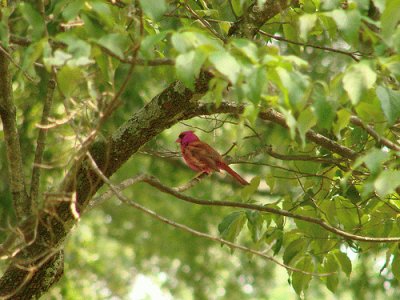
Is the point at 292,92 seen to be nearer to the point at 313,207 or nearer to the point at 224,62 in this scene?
the point at 224,62

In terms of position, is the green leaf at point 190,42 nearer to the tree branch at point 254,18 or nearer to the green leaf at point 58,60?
the green leaf at point 58,60

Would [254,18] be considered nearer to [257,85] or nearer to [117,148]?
[117,148]

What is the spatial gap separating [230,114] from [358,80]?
1.57 meters

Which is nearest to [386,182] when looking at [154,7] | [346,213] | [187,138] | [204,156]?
[154,7]

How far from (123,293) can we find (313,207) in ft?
26.9

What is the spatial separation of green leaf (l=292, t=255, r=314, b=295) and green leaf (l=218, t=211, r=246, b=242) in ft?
1.08

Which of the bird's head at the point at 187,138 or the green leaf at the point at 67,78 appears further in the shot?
the bird's head at the point at 187,138

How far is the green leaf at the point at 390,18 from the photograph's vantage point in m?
2.36

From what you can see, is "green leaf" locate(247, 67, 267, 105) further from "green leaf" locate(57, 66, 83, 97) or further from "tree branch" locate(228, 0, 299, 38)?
"tree branch" locate(228, 0, 299, 38)

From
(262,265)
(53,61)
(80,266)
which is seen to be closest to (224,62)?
(53,61)

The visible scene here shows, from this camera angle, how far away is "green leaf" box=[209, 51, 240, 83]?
2.24m

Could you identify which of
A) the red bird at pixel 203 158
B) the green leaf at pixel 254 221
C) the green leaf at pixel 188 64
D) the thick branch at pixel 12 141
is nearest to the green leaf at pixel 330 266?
the green leaf at pixel 254 221

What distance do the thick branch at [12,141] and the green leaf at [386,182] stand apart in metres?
1.66

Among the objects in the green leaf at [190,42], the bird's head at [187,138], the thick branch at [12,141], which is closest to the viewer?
the green leaf at [190,42]
